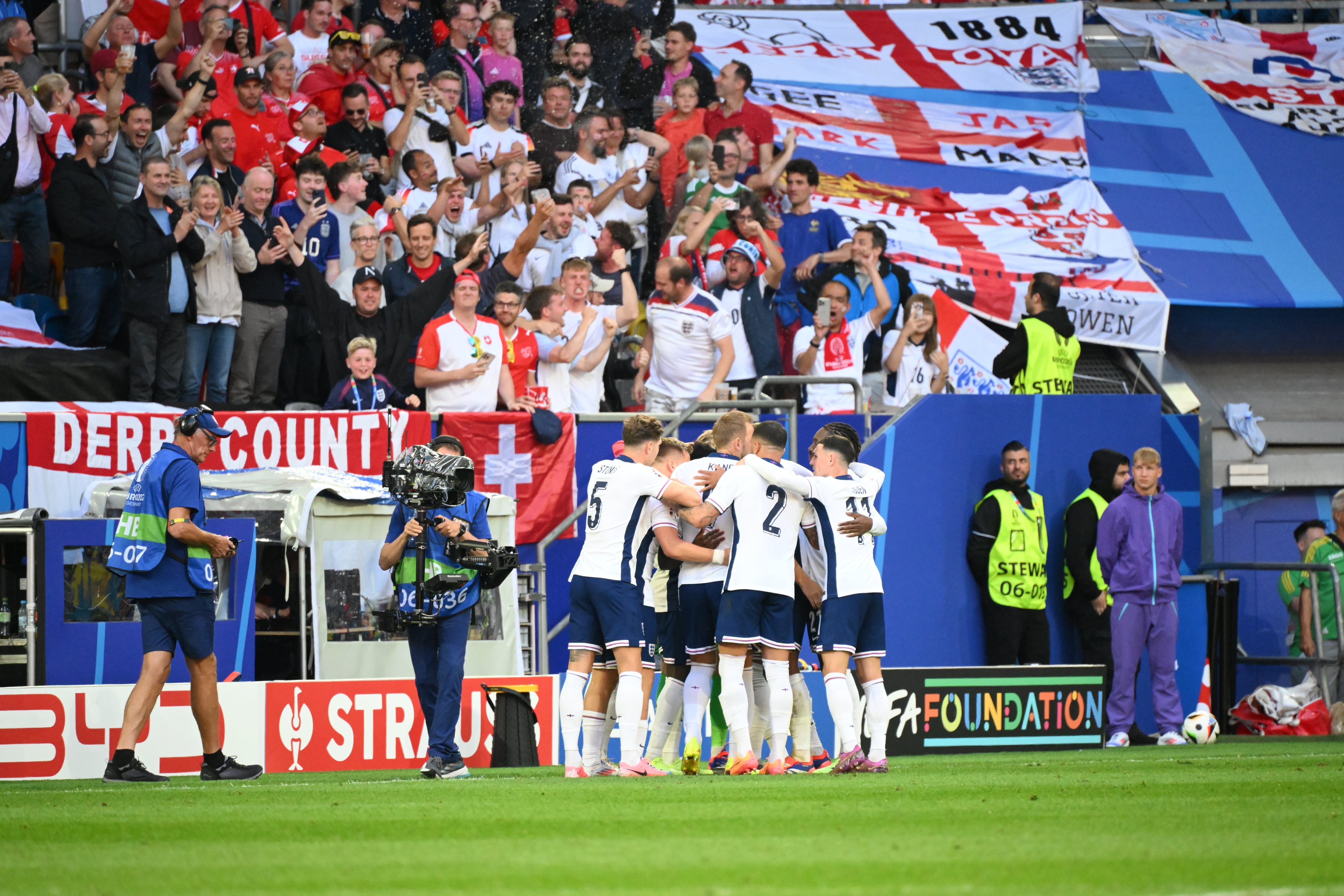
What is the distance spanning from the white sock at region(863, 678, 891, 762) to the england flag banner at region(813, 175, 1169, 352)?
811cm

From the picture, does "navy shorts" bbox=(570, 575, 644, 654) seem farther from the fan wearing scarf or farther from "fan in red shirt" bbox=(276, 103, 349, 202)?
"fan in red shirt" bbox=(276, 103, 349, 202)

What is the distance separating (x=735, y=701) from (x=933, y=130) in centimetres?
1151

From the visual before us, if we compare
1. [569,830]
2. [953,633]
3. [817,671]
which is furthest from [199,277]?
[569,830]

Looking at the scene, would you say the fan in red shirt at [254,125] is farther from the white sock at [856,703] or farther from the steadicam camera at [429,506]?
the white sock at [856,703]

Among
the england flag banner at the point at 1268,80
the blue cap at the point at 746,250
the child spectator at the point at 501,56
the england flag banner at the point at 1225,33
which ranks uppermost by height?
the england flag banner at the point at 1225,33

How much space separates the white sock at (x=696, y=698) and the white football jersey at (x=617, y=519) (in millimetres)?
722

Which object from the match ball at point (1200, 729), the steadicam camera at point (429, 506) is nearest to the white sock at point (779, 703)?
the steadicam camera at point (429, 506)

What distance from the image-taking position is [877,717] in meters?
9.91

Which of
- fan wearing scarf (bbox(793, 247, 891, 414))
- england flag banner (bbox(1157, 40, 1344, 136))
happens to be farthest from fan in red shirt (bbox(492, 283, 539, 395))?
england flag banner (bbox(1157, 40, 1344, 136))

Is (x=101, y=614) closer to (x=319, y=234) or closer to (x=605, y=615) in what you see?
(x=319, y=234)

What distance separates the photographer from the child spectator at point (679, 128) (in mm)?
16938

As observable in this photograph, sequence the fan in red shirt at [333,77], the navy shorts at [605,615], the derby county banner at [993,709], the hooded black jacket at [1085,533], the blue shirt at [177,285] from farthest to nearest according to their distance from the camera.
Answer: the fan in red shirt at [333,77], the hooded black jacket at [1085,533], the blue shirt at [177,285], the derby county banner at [993,709], the navy shorts at [605,615]

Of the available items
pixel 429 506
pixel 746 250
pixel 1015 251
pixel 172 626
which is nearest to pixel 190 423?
pixel 172 626

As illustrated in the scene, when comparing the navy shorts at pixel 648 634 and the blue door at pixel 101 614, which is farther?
the blue door at pixel 101 614
